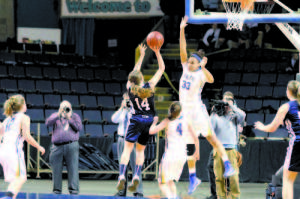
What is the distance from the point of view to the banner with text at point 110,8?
871 inches

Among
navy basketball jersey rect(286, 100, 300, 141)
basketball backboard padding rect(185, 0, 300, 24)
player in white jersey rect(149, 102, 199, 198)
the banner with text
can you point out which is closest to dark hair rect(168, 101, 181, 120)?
player in white jersey rect(149, 102, 199, 198)

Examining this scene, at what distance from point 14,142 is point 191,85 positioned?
254 centimetres

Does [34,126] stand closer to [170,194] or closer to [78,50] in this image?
[170,194]

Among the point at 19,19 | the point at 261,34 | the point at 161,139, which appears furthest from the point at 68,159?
the point at 19,19

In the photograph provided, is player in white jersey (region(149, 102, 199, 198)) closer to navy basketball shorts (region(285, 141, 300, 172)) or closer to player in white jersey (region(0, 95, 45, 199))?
navy basketball shorts (region(285, 141, 300, 172))

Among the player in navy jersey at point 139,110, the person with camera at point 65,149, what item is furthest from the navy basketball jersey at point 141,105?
the person with camera at point 65,149

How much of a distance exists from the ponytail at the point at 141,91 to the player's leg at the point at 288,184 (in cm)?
212

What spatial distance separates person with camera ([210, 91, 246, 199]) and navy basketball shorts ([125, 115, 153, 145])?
1.35m

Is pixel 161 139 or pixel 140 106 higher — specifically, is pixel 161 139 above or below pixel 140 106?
below

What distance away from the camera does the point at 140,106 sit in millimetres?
9180

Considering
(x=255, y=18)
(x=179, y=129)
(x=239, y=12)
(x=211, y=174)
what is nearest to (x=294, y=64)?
(x=211, y=174)

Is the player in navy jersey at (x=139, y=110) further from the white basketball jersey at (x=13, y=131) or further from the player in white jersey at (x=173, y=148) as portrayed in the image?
the white basketball jersey at (x=13, y=131)

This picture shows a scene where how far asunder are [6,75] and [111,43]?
638 cm

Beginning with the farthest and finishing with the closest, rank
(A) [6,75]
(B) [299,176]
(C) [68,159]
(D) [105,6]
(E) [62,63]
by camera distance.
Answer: (D) [105,6], (E) [62,63], (A) [6,75], (C) [68,159], (B) [299,176]
